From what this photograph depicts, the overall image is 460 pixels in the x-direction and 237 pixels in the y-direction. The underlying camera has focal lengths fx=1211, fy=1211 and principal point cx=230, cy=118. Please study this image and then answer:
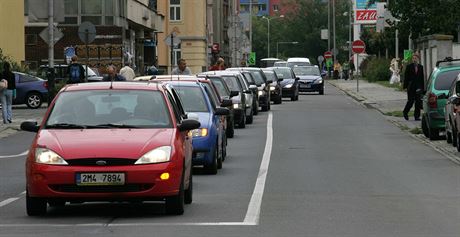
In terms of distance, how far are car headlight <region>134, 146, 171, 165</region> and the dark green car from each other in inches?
570

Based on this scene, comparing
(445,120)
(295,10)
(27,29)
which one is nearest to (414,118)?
(445,120)

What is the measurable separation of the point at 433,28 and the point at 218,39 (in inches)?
2996

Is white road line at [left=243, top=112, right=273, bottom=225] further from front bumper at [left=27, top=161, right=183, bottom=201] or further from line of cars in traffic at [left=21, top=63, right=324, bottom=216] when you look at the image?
front bumper at [left=27, top=161, right=183, bottom=201]

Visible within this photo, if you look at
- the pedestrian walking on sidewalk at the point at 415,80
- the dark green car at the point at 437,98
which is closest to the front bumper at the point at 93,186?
the dark green car at the point at 437,98

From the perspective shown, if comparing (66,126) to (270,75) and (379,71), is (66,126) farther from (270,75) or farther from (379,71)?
(379,71)

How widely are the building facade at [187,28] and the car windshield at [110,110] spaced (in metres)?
81.9

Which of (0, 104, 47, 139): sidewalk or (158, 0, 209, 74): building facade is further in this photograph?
(158, 0, 209, 74): building facade

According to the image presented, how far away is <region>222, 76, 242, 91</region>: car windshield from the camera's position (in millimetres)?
32625

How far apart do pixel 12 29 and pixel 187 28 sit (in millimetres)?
43854

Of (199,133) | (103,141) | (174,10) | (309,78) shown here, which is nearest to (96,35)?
(309,78)

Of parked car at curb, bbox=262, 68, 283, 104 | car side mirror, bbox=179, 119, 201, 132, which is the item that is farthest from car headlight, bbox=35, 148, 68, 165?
parked car at curb, bbox=262, 68, 283, 104

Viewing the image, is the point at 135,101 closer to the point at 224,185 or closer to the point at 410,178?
the point at 224,185

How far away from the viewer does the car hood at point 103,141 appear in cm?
1242

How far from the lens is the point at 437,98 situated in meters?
26.5
